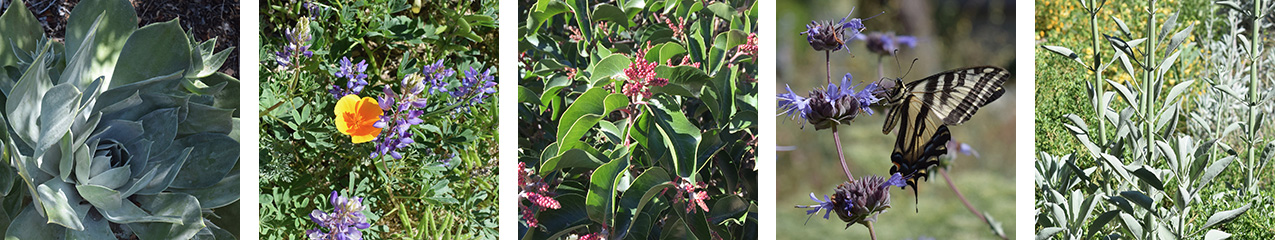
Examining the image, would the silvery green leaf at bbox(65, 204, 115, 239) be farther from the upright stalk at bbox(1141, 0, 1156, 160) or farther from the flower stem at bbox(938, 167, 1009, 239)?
the upright stalk at bbox(1141, 0, 1156, 160)

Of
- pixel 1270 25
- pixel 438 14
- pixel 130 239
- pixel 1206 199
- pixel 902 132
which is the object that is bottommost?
pixel 1206 199

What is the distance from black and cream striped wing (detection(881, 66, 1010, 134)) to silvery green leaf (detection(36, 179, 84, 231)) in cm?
169

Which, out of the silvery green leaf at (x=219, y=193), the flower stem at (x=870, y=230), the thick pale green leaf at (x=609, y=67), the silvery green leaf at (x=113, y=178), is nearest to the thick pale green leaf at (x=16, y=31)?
the silvery green leaf at (x=113, y=178)

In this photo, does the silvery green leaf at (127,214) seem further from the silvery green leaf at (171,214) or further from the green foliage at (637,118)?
the green foliage at (637,118)

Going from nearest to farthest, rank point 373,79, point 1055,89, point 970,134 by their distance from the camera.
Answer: point 970,134
point 373,79
point 1055,89

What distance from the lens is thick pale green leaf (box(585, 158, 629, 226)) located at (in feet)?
5.40

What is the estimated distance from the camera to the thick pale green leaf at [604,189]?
165cm

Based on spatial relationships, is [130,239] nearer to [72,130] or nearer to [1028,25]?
[72,130]

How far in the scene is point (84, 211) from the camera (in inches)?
58.7

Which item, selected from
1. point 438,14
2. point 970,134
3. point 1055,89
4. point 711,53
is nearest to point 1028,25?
point 970,134

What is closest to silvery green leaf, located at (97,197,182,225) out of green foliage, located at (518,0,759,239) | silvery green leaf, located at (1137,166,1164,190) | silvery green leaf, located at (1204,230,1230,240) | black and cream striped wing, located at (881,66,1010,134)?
green foliage, located at (518,0,759,239)

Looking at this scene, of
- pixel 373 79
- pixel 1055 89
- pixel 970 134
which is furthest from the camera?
pixel 1055 89

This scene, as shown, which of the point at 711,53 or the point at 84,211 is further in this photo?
the point at 711,53

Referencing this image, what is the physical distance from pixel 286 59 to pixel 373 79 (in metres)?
0.18
